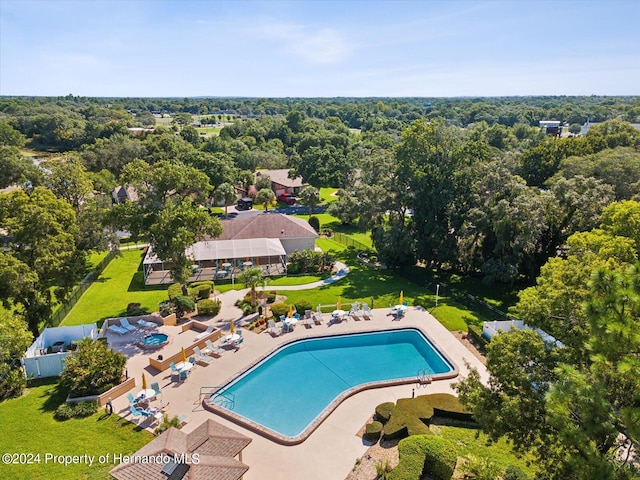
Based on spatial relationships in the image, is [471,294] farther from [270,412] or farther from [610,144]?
[610,144]

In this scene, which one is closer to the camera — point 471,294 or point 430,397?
point 430,397

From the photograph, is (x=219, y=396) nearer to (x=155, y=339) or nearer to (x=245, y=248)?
(x=155, y=339)

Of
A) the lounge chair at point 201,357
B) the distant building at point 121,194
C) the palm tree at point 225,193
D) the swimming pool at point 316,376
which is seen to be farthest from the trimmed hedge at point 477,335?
the distant building at point 121,194

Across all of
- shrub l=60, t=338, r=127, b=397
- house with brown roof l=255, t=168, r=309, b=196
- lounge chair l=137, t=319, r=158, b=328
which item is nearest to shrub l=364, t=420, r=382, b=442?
shrub l=60, t=338, r=127, b=397

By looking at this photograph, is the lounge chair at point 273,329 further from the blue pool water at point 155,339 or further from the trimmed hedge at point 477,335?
the trimmed hedge at point 477,335

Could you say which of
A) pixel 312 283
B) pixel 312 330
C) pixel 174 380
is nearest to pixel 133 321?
pixel 174 380

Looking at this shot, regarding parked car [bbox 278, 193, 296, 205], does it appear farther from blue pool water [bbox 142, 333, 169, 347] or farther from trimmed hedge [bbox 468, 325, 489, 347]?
trimmed hedge [bbox 468, 325, 489, 347]
